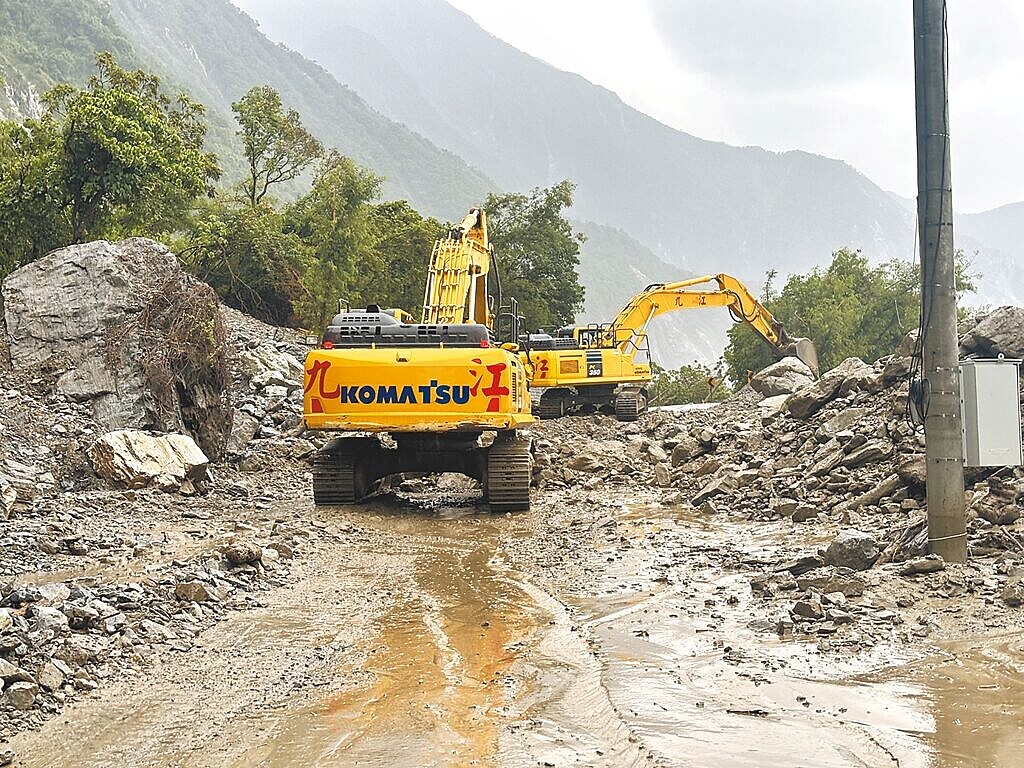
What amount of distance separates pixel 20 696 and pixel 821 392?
13.4 m

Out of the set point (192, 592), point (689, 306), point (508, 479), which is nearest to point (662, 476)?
point (508, 479)

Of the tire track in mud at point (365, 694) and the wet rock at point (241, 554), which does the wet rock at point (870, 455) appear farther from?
the wet rock at point (241, 554)

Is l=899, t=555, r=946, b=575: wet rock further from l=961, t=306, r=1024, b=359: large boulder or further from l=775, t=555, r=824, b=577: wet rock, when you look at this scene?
l=961, t=306, r=1024, b=359: large boulder

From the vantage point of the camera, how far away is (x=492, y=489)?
12227 millimetres

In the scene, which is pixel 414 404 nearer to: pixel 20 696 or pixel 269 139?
pixel 20 696

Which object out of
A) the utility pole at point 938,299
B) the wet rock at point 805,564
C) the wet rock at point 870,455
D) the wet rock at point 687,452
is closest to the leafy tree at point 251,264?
the wet rock at point 687,452

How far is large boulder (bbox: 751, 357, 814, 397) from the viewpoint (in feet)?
91.6

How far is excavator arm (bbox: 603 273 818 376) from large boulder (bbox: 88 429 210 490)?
1578 cm

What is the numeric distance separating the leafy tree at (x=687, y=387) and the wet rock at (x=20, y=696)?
39033 millimetres

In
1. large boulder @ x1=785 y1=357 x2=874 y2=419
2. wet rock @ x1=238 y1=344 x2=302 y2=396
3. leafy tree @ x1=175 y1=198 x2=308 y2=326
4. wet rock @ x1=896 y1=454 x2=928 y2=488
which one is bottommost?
wet rock @ x1=896 y1=454 x2=928 y2=488

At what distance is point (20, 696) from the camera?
14.0ft

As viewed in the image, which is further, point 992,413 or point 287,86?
point 287,86

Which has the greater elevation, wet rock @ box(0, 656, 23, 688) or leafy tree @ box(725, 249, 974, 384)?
leafy tree @ box(725, 249, 974, 384)

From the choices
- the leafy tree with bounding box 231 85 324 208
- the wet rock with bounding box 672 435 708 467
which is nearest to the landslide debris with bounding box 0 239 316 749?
the wet rock with bounding box 672 435 708 467
